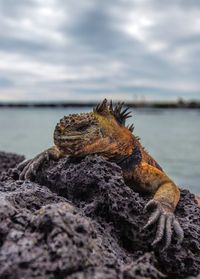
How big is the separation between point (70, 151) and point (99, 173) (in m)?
0.56

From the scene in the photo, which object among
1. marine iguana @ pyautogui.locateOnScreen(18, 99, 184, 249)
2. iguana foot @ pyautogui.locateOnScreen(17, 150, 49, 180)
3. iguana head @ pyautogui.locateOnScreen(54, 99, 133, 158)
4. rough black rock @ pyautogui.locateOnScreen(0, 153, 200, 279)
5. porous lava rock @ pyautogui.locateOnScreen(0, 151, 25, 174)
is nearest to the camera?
rough black rock @ pyautogui.locateOnScreen(0, 153, 200, 279)

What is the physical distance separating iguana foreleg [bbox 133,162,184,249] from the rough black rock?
0.36 feet

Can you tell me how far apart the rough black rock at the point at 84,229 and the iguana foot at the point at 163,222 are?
0.09m

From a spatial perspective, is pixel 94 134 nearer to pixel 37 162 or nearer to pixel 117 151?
pixel 117 151

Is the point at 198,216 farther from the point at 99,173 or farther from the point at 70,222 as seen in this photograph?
the point at 70,222

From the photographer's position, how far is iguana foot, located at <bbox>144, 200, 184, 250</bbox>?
4879mm

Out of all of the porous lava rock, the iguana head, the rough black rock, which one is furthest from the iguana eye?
the porous lava rock

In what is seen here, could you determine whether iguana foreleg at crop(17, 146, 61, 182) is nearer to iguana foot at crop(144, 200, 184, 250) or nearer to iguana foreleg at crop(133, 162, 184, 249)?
iguana foreleg at crop(133, 162, 184, 249)

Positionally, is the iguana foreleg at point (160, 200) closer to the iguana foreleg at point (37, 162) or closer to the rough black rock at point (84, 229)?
the rough black rock at point (84, 229)

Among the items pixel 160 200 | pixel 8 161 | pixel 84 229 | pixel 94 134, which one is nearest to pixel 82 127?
pixel 94 134

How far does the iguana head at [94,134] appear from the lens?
554 centimetres

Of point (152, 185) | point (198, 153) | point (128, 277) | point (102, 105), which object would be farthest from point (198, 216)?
point (198, 153)

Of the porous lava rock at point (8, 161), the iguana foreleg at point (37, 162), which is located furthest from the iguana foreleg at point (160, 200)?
the porous lava rock at point (8, 161)

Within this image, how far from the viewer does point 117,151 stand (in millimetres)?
5898
